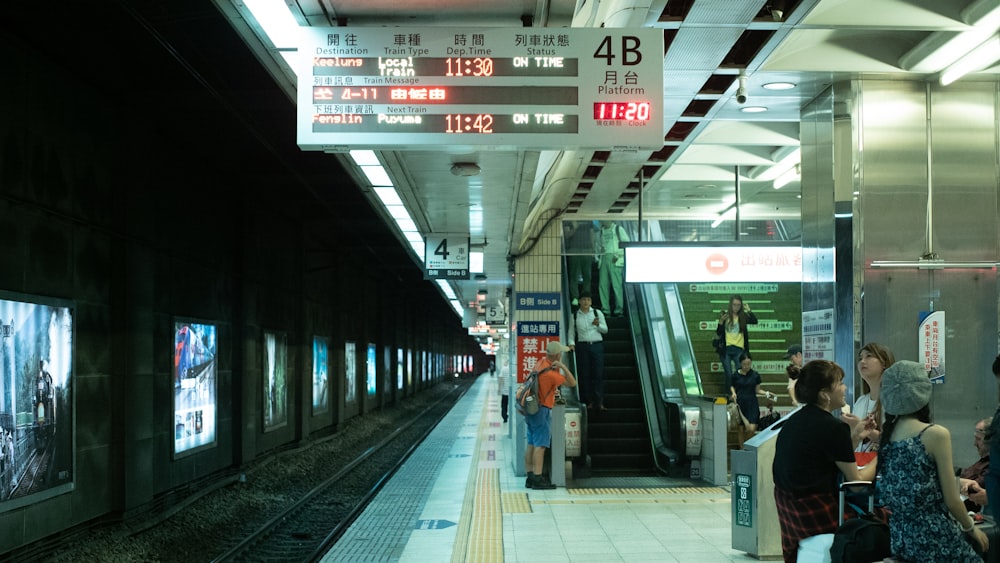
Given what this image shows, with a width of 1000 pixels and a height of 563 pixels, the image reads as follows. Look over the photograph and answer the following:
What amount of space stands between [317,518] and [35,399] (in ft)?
13.5

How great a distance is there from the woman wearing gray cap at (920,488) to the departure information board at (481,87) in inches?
93.6

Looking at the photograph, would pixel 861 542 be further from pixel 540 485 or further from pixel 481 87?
pixel 540 485

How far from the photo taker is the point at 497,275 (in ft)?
67.8

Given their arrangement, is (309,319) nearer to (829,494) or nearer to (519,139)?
(519,139)

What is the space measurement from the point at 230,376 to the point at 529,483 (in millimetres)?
4943

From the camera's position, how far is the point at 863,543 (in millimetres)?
3426

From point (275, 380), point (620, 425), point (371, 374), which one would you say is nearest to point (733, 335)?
point (620, 425)

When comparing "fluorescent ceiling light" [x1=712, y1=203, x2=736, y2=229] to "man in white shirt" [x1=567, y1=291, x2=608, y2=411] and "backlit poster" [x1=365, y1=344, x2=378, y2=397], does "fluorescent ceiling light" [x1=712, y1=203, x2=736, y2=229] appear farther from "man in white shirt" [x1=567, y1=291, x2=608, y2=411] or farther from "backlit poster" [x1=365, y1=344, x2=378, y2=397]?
"backlit poster" [x1=365, y1=344, x2=378, y2=397]

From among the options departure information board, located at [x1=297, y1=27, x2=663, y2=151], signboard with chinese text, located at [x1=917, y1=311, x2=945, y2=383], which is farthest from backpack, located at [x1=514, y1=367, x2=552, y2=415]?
departure information board, located at [x1=297, y1=27, x2=663, y2=151]

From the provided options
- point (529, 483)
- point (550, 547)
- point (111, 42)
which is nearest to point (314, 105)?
point (111, 42)

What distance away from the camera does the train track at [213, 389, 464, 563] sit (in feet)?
27.1

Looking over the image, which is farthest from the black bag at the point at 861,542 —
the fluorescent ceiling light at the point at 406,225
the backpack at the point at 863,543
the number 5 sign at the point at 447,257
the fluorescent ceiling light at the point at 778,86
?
the number 5 sign at the point at 447,257

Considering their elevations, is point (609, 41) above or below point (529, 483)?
above

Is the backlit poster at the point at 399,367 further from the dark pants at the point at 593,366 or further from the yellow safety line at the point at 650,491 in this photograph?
the yellow safety line at the point at 650,491
